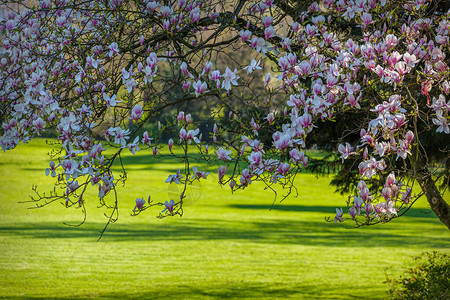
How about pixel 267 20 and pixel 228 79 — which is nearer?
pixel 228 79

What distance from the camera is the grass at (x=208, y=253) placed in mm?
10664

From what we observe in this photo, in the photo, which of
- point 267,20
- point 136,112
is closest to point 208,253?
point 267,20

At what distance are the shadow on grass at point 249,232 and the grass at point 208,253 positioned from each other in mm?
34

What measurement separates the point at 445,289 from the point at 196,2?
17.3 ft

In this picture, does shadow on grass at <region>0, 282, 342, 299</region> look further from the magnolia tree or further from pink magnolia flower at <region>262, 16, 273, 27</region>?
pink magnolia flower at <region>262, 16, 273, 27</region>

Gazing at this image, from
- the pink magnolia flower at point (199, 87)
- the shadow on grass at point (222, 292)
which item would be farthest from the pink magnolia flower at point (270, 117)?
the shadow on grass at point (222, 292)

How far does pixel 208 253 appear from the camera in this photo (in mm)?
14805

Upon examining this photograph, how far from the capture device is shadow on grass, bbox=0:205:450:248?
1723 cm

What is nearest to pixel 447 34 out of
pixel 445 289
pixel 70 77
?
pixel 70 77

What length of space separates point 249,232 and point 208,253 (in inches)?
168

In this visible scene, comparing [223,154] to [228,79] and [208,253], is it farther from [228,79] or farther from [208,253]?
[208,253]

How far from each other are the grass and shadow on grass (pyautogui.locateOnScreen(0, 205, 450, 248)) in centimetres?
3

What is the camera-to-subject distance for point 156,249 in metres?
15.2

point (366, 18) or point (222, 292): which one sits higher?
point (366, 18)
